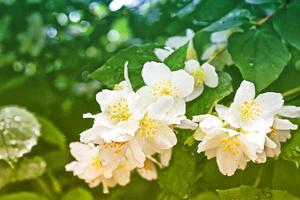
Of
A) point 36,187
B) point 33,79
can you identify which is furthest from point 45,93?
point 36,187

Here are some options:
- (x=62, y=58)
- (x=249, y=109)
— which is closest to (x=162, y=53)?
(x=249, y=109)

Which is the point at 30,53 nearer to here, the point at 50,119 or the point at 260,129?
the point at 50,119

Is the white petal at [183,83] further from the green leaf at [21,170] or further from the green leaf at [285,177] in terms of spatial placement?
the green leaf at [21,170]

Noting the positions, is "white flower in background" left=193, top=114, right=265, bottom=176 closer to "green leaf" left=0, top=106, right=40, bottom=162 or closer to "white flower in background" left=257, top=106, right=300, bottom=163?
"white flower in background" left=257, top=106, right=300, bottom=163

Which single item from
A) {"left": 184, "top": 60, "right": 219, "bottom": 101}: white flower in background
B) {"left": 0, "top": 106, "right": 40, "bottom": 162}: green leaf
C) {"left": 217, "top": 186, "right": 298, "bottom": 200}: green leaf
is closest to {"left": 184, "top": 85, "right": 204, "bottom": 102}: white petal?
{"left": 184, "top": 60, "right": 219, "bottom": 101}: white flower in background

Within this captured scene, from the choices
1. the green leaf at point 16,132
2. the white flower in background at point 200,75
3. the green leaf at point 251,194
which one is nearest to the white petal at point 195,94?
the white flower in background at point 200,75

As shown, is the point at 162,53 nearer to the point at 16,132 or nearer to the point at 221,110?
the point at 221,110

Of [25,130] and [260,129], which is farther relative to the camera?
[25,130]
